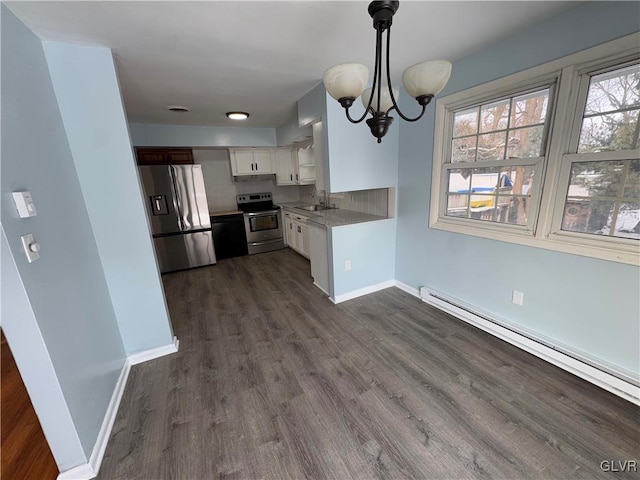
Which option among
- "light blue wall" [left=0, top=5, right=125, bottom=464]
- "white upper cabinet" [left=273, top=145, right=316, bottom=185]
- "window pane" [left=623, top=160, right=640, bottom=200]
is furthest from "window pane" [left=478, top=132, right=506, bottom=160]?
"light blue wall" [left=0, top=5, right=125, bottom=464]

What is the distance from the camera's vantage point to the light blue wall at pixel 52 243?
112 centimetres

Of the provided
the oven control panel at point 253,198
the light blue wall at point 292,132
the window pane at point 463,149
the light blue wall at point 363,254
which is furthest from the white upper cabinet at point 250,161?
the window pane at point 463,149

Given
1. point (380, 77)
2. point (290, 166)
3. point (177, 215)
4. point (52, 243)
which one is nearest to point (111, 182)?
point (52, 243)

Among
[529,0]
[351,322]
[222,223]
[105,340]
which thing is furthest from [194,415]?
[222,223]

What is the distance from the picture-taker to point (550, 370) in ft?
5.96

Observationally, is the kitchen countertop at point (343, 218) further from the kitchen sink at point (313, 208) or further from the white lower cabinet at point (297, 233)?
the kitchen sink at point (313, 208)

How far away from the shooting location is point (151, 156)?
4.25 m

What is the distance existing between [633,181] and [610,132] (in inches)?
12.9

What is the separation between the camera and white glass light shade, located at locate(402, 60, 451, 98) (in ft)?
3.58

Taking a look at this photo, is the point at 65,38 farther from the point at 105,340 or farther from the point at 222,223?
the point at 222,223

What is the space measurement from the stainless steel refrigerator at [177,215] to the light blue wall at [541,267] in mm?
3320

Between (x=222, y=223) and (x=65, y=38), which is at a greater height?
(x=65, y=38)

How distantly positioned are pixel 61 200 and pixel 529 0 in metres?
2.96

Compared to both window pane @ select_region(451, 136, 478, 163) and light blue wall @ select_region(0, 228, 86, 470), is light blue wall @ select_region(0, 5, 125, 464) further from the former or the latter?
window pane @ select_region(451, 136, 478, 163)
